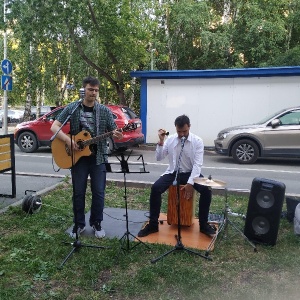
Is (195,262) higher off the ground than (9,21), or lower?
lower

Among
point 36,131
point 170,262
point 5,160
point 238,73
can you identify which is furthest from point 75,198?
point 238,73

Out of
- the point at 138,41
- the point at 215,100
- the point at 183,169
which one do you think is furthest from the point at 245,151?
the point at 138,41

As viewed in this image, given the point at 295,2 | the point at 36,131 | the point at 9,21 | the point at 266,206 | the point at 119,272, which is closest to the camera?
the point at 119,272

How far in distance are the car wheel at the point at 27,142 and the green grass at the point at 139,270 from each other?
9.12m

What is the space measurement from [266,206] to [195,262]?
1.13 m

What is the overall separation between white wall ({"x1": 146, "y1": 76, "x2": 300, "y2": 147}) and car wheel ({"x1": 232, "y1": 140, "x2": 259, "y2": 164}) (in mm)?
3401

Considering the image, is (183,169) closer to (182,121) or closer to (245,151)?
(182,121)

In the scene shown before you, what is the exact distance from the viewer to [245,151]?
39.4ft

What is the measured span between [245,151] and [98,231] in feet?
25.7

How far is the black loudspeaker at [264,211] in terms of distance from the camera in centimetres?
469

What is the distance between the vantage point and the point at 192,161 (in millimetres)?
5273

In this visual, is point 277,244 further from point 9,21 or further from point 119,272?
point 9,21

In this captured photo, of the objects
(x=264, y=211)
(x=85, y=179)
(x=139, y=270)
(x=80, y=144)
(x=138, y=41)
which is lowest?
(x=139, y=270)

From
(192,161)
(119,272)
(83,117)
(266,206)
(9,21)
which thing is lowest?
(119,272)
